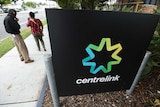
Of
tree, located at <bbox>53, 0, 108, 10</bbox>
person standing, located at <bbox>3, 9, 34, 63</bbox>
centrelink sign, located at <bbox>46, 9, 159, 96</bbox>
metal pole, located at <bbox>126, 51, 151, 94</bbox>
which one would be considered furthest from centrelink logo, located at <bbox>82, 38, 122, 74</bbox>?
tree, located at <bbox>53, 0, 108, 10</bbox>

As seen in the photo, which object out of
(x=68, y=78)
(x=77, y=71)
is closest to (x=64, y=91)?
(x=68, y=78)

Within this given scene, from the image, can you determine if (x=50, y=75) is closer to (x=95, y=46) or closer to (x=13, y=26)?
(x=95, y=46)

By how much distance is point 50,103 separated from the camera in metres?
2.17

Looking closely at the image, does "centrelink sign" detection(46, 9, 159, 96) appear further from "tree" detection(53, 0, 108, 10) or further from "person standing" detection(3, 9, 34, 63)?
"tree" detection(53, 0, 108, 10)

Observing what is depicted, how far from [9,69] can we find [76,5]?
405cm

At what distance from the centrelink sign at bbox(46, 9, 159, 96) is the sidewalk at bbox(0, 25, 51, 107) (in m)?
0.50

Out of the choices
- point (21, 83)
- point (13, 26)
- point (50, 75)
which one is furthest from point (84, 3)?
point (50, 75)

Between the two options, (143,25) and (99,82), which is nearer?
(143,25)

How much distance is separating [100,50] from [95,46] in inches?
3.8

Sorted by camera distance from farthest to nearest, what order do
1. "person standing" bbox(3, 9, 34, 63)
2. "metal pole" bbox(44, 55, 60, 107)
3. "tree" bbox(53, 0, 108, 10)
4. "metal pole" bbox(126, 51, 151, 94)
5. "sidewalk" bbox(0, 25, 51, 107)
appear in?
"tree" bbox(53, 0, 108, 10) < "person standing" bbox(3, 9, 34, 63) < "sidewalk" bbox(0, 25, 51, 107) < "metal pole" bbox(126, 51, 151, 94) < "metal pole" bbox(44, 55, 60, 107)

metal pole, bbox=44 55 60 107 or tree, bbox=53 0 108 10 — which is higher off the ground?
tree, bbox=53 0 108 10

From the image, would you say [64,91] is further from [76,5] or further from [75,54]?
[76,5]

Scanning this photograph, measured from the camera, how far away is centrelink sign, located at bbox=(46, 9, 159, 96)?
1302 millimetres

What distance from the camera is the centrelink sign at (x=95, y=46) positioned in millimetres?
1302
